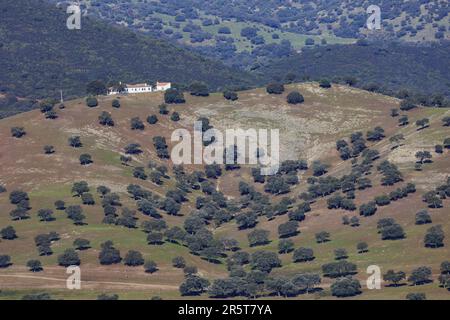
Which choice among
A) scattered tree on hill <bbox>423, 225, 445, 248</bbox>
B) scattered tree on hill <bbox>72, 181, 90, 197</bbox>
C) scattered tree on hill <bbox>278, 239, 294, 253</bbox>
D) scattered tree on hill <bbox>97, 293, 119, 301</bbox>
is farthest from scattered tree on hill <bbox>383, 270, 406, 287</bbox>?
scattered tree on hill <bbox>72, 181, 90, 197</bbox>

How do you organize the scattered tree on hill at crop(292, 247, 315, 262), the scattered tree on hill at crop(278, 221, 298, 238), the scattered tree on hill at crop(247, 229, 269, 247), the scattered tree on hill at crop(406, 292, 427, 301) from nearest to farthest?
the scattered tree on hill at crop(406, 292, 427, 301)
the scattered tree on hill at crop(292, 247, 315, 262)
the scattered tree on hill at crop(247, 229, 269, 247)
the scattered tree on hill at crop(278, 221, 298, 238)

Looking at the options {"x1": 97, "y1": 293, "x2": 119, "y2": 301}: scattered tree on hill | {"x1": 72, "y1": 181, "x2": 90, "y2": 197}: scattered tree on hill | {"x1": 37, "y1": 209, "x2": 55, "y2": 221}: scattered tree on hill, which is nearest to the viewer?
{"x1": 97, "y1": 293, "x2": 119, "y2": 301}: scattered tree on hill

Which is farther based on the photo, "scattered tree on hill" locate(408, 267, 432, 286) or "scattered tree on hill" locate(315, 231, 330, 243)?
"scattered tree on hill" locate(315, 231, 330, 243)

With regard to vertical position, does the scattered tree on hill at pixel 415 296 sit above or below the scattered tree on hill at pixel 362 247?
below

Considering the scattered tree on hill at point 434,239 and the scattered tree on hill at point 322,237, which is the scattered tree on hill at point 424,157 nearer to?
the scattered tree on hill at point 322,237

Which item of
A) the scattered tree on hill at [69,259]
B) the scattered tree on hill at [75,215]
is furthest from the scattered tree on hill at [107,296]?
the scattered tree on hill at [75,215]

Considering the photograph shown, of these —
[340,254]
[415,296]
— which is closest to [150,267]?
[340,254]

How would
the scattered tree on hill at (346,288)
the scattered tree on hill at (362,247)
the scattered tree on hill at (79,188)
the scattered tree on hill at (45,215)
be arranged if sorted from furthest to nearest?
the scattered tree on hill at (79,188)
the scattered tree on hill at (45,215)
the scattered tree on hill at (362,247)
the scattered tree on hill at (346,288)

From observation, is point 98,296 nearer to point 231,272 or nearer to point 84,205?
point 231,272

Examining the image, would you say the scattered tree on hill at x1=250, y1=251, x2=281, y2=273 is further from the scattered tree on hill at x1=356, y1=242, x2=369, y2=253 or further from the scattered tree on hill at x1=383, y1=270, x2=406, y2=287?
the scattered tree on hill at x1=383, y1=270, x2=406, y2=287

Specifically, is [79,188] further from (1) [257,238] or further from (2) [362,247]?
(2) [362,247]
